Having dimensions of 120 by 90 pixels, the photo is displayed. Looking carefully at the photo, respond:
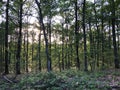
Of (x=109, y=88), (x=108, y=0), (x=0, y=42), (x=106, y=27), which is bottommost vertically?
(x=109, y=88)

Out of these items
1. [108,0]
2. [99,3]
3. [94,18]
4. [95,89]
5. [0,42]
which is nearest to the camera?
[95,89]

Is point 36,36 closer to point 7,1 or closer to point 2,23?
point 2,23

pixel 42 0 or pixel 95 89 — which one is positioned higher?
pixel 42 0

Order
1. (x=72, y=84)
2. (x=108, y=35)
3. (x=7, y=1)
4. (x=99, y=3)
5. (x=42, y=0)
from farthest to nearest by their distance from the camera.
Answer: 1. (x=108, y=35)
2. (x=99, y=3)
3. (x=7, y=1)
4. (x=42, y=0)
5. (x=72, y=84)

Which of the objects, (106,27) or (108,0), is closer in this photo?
(108,0)

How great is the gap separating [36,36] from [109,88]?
28406 millimetres

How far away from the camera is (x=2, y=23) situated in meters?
23.7

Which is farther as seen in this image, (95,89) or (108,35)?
(108,35)

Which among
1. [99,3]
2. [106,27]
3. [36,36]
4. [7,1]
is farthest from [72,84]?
[36,36]

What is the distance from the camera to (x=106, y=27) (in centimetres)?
2820

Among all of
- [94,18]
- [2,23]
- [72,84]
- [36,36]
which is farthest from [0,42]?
[72,84]

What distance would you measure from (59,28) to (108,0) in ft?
42.0

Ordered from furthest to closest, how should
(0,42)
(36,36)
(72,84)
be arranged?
1. (36,36)
2. (0,42)
3. (72,84)

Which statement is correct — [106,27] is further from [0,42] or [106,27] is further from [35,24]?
[0,42]
